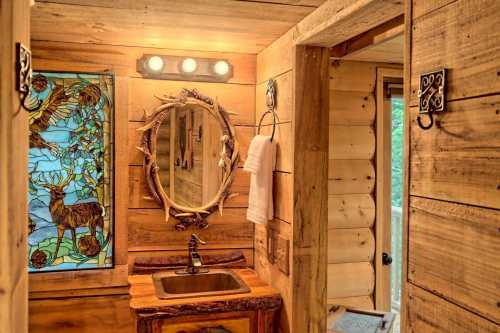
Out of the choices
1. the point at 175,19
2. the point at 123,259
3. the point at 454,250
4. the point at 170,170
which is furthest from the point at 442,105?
the point at 123,259

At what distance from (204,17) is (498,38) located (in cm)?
142

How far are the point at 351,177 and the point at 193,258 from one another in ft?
3.67

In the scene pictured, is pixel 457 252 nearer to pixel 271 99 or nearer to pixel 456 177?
pixel 456 177

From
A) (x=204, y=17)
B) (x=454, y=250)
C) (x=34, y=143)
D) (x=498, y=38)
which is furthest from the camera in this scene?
(x=34, y=143)

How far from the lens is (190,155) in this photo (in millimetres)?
2764

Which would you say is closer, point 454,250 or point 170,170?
point 454,250

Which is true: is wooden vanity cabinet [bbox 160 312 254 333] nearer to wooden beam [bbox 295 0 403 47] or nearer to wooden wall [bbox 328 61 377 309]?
wooden wall [bbox 328 61 377 309]

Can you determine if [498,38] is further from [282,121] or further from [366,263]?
[366,263]

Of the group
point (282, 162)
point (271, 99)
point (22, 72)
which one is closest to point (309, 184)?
point (282, 162)

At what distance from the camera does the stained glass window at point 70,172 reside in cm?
255

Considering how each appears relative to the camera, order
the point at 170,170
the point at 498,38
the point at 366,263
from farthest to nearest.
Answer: the point at 366,263 < the point at 170,170 < the point at 498,38

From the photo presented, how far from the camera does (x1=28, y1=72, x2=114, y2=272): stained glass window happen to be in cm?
255

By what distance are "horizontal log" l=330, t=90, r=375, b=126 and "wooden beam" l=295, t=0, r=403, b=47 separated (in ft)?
2.74

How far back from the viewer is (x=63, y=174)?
8.49ft
